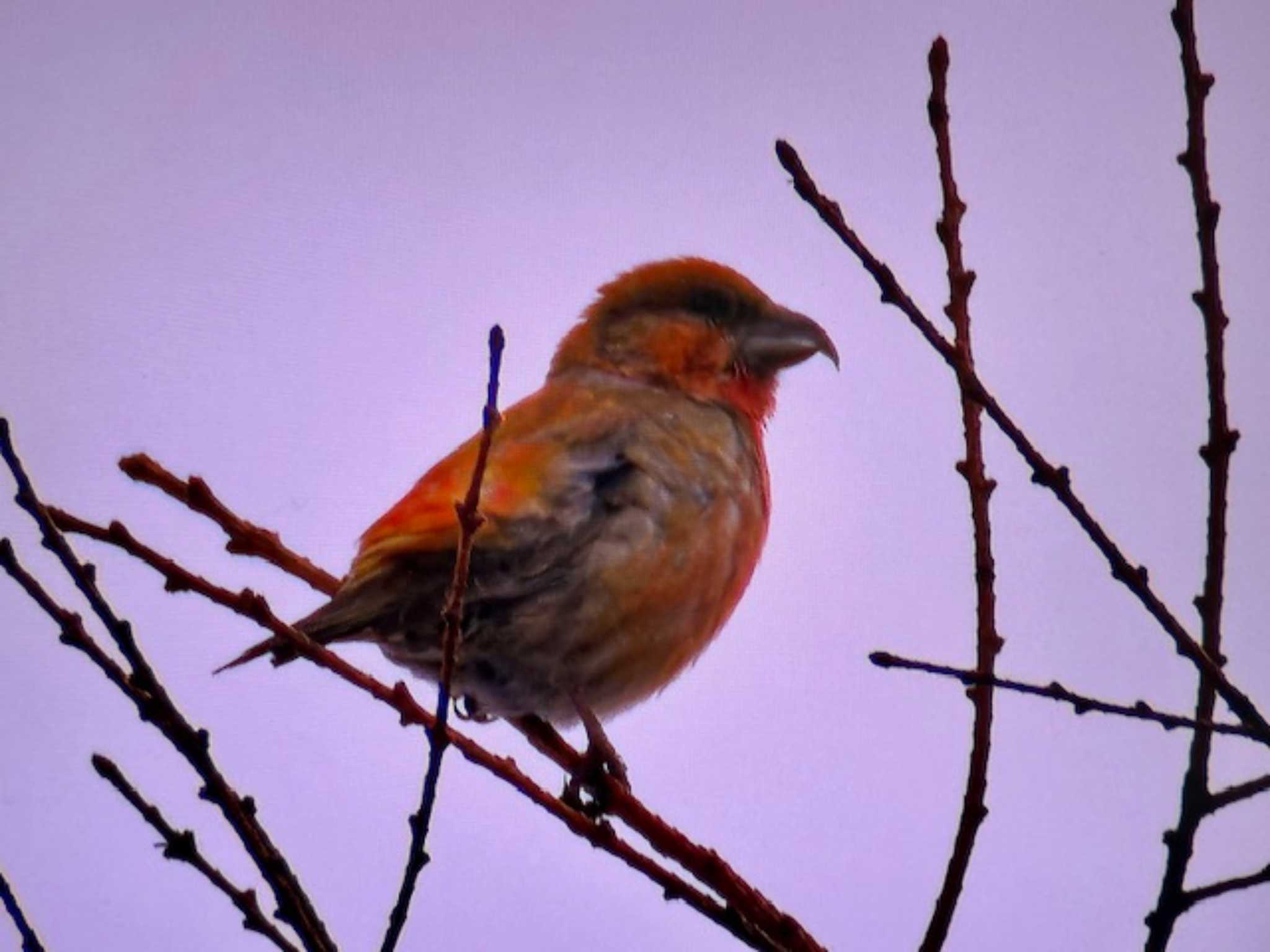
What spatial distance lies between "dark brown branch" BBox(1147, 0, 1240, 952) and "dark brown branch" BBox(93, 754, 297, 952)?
1207mm

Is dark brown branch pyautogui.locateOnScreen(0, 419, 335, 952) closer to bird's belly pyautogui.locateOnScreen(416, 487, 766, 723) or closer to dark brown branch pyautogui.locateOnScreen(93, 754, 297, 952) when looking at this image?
dark brown branch pyautogui.locateOnScreen(93, 754, 297, 952)

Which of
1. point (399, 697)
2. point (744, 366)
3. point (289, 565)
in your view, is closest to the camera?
point (399, 697)

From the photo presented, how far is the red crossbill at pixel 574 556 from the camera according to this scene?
10.7ft

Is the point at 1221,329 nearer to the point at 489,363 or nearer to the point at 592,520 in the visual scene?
the point at 489,363

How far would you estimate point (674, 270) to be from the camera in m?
4.65

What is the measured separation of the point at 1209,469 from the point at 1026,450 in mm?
281

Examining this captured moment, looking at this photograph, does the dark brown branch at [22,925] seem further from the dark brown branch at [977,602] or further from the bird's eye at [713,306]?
the bird's eye at [713,306]

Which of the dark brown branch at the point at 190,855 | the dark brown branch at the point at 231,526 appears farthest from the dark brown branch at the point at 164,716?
the dark brown branch at the point at 231,526

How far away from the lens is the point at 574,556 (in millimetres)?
3465

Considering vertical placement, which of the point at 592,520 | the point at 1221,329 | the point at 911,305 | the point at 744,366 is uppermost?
the point at 744,366

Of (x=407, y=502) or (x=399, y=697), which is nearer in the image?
(x=399, y=697)

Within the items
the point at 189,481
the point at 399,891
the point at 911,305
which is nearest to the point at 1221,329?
the point at 911,305

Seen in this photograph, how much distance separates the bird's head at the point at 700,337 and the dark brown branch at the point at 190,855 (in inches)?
92.0

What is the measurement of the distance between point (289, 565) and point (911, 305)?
1787 millimetres
